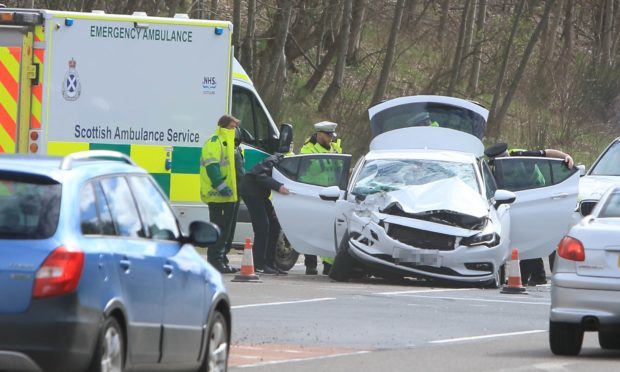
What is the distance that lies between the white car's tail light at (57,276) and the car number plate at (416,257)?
427 inches

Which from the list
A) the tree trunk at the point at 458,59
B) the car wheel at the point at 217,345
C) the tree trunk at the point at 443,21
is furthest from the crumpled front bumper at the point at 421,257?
the tree trunk at the point at 443,21

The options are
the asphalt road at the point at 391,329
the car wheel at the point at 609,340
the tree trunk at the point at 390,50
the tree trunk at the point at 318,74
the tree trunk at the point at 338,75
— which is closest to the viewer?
the asphalt road at the point at 391,329

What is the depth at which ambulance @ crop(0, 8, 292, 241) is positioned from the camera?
19359 mm

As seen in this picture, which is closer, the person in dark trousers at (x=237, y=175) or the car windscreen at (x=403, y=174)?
the car windscreen at (x=403, y=174)

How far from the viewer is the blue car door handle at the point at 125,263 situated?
27.5ft

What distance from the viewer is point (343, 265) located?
1905cm

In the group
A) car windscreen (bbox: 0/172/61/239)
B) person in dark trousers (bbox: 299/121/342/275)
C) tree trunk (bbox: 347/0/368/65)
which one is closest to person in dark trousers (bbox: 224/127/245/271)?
person in dark trousers (bbox: 299/121/342/275)

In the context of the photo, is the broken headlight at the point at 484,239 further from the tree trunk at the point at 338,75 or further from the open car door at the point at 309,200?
the tree trunk at the point at 338,75

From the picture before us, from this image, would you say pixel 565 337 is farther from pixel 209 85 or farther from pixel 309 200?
pixel 209 85

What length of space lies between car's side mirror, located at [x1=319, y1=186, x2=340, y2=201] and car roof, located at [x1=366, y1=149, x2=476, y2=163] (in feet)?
2.85

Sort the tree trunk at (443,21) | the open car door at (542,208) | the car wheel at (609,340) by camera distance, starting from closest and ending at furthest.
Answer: the car wheel at (609,340) < the open car door at (542,208) < the tree trunk at (443,21)

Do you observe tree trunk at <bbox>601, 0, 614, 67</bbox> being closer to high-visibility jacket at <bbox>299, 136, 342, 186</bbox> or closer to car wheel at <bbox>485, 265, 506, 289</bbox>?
high-visibility jacket at <bbox>299, 136, 342, 186</bbox>

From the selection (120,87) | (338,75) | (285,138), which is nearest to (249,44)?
(338,75)

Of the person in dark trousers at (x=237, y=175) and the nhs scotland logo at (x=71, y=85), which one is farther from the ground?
the nhs scotland logo at (x=71, y=85)
